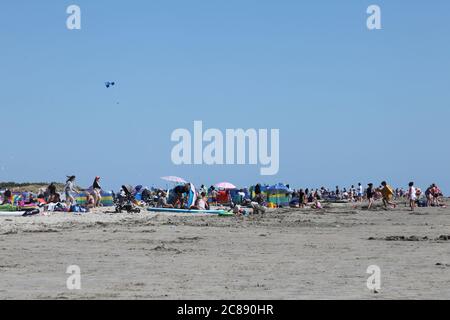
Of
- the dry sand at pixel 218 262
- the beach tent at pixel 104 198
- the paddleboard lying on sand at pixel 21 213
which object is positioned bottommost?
the dry sand at pixel 218 262

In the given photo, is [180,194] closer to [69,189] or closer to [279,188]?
[69,189]

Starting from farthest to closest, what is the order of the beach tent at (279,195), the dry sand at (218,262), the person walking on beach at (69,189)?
the beach tent at (279,195) < the person walking on beach at (69,189) < the dry sand at (218,262)

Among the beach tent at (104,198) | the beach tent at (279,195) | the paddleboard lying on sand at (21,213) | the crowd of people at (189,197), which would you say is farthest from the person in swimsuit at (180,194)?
the beach tent at (279,195)

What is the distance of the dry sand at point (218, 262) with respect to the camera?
9406 mm

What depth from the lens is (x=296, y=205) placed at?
151 feet

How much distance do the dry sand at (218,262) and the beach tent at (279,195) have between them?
87.4 feet

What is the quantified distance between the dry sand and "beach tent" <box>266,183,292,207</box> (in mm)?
26648

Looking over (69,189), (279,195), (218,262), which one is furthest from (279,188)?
(218,262)

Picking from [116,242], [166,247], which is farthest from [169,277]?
[116,242]

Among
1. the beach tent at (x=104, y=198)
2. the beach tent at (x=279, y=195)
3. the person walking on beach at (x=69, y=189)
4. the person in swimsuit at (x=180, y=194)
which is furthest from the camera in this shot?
the beach tent at (x=279, y=195)

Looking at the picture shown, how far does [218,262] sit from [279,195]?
36.5 m

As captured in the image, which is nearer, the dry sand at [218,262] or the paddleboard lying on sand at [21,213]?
the dry sand at [218,262]

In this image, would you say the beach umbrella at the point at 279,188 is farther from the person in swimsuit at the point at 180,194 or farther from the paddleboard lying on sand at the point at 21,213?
the paddleboard lying on sand at the point at 21,213
